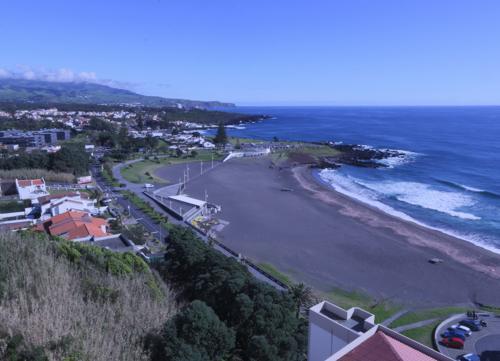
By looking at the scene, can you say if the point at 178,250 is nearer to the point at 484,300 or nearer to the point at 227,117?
the point at 484,300

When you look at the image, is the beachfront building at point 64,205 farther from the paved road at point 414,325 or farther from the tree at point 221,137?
the tree at point 221,137

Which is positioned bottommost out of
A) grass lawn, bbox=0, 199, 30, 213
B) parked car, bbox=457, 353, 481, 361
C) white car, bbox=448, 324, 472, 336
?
grass lawn, bbox=0, 199, 30, 213

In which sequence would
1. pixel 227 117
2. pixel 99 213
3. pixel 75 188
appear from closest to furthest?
1. pixel 99 213
2. pixel 75 188
3. pixel 227 117

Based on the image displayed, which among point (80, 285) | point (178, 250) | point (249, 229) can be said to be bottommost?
point (249, 229)

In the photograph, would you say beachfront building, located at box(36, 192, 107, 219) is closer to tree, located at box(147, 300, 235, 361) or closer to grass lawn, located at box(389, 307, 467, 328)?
tree, located at box(147, 300, 235, 361)

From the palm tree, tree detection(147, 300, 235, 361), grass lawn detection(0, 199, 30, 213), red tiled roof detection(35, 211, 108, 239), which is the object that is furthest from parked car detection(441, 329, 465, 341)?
grass lawn detection(0, 199, 30, 213)

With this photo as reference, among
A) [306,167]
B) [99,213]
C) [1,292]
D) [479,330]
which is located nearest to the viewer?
[1,292]

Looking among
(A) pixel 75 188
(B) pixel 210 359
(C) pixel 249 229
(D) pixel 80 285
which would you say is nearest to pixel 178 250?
(D) pixel 80 285
